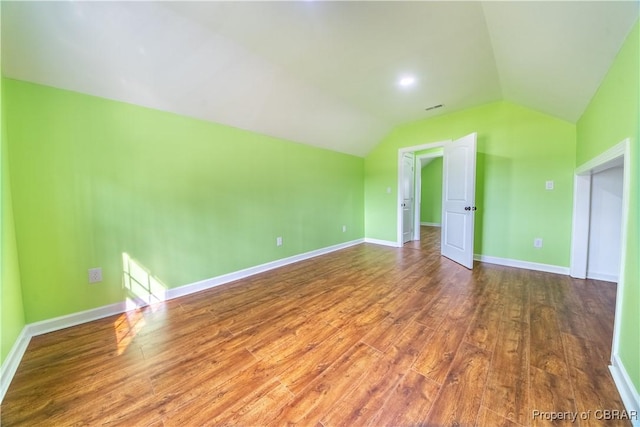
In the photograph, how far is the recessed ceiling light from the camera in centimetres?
261

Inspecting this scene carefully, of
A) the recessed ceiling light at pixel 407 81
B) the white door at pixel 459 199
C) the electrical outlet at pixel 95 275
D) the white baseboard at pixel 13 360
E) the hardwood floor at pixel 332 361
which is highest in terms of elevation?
the recessed ceiling light at pixel 407 81

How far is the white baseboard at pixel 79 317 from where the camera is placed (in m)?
1.36

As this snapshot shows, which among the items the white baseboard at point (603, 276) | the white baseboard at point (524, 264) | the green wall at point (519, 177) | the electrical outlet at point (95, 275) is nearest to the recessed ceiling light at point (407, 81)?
the green wall at point (519, 177)

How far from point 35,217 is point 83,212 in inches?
10.2

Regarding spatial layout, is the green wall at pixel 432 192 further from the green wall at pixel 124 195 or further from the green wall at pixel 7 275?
the green wall at pixel 7 275

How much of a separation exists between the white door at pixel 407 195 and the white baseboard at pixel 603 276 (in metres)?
2.54

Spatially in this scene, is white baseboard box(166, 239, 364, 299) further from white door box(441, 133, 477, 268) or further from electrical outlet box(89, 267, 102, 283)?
white door box(441, 133, 477, 268)

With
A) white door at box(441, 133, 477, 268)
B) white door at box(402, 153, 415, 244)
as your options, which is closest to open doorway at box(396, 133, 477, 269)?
white door at box(441, 133, 477, 268)

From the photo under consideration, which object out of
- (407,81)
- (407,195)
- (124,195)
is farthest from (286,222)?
(407,195)

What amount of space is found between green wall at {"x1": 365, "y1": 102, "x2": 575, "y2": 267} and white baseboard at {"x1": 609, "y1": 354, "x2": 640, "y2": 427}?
2.23 meters

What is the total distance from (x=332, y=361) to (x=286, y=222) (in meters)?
A: 2.32

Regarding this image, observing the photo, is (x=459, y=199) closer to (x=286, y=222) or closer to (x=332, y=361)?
(x=286, y=222)

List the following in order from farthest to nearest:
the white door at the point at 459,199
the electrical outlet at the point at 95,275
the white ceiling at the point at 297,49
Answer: the white door at the point at 459,199 < the electrical outlet at the point at 95,275 < the white ceiling at the point at 297,49

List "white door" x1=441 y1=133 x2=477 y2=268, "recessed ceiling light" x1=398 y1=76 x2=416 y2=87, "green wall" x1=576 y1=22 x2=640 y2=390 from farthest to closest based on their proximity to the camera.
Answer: "white door" x1=441 y1=133 x2=477 y2=268, "recessed ceiling light" x1=398 y1=76 x2=416 y2=87, "green wall" x1=576 y1=22 x2=640 y2=390
